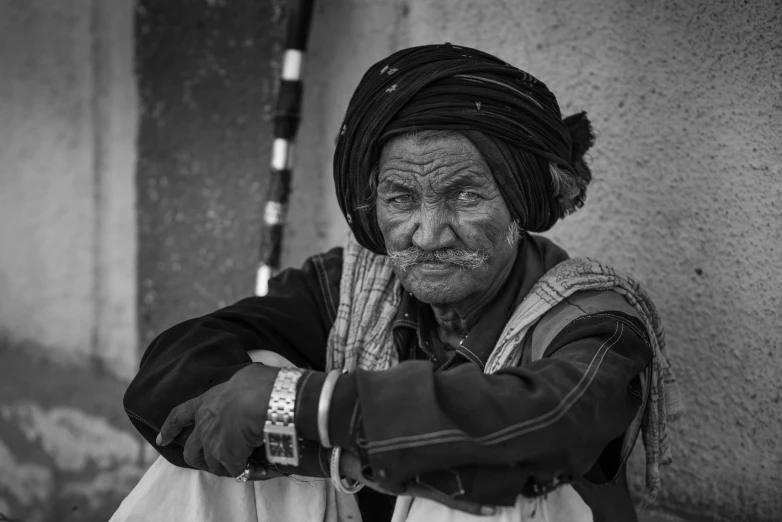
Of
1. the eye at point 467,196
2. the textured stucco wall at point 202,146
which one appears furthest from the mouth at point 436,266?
the textured stucco wall at point 202,146

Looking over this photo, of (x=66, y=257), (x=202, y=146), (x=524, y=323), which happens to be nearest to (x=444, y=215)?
(x=524, y=323)

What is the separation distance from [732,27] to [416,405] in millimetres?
1682

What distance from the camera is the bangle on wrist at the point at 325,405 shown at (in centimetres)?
172

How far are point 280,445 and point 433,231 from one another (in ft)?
2.26

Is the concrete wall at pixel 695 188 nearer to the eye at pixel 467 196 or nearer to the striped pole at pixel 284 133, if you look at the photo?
the striped pole at pixel 284 133

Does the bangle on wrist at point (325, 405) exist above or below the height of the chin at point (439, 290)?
below

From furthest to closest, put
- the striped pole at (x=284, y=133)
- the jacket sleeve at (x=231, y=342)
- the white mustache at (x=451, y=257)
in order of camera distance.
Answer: the striped pole at (x=284, y=133), the white mustache at (x=451, y=257), the jacket sleeve at (x=231, y=342)

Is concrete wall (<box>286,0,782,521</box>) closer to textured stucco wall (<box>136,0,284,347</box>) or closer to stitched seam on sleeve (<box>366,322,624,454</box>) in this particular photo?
textured stucco wall (<box>136,0,284,347</box>)

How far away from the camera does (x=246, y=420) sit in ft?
5.82

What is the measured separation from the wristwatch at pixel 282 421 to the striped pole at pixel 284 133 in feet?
5.04

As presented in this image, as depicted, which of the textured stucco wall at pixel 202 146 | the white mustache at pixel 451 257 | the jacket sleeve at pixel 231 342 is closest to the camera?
the jacket sleeve at pixel 231 342

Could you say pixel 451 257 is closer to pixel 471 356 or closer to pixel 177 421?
A: pixel 471 356

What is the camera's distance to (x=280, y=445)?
70.4 inches

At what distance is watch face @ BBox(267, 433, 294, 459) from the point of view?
5.83 feet
